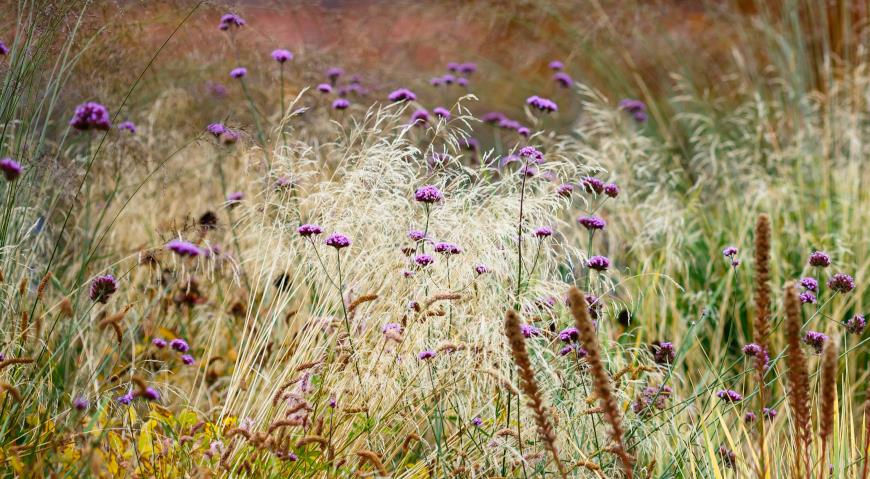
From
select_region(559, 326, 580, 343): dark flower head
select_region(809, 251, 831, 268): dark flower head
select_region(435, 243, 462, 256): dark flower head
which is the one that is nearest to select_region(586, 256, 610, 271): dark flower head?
select_region(559, 326, 580, 343): dark flower head

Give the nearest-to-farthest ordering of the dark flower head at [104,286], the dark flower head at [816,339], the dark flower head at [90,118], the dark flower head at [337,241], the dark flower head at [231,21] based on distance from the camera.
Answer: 1. the dark flower head at [90,118]
2. the dark flower head at [104,286]
3. the dark flower head at [337,241]
4. the dark flower head at [816,339]
5. the dark flower head at [231,21]

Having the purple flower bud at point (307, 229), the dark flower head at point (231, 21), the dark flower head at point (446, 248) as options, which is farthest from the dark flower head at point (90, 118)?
the dark flower head at point (231, 21)

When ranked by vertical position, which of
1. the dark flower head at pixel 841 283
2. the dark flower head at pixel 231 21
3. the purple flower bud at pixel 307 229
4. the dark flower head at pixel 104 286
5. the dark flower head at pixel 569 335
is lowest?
the dark flower head at pixel 569 335

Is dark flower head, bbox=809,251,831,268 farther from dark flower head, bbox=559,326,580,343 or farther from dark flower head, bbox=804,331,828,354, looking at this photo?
dark flower head, bbox=559,326,580,343

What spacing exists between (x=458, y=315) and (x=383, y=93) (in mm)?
2877

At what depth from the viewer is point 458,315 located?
254cm

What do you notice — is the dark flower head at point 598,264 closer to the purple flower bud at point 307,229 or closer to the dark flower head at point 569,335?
the dark flower head at point 569,335

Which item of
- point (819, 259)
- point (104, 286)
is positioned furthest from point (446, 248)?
point (819, 259)

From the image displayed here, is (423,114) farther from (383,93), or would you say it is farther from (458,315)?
(383,93)

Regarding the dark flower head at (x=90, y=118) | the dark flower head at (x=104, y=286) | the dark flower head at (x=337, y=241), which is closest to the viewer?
the dark flower head at (x=90, y=118)

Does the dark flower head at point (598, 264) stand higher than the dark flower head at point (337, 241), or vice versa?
the dark flower head at point (337, 241)

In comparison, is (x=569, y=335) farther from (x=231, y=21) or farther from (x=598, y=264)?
(x=231, y=21)

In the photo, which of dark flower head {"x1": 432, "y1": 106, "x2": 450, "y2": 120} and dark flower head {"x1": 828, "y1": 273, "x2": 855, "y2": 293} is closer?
dark flower head {"x1": 828, "y1": 273, "x2": 855, "y2": 293}

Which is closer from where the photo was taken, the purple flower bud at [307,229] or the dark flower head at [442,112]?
the purple flower bud at [307,229]
